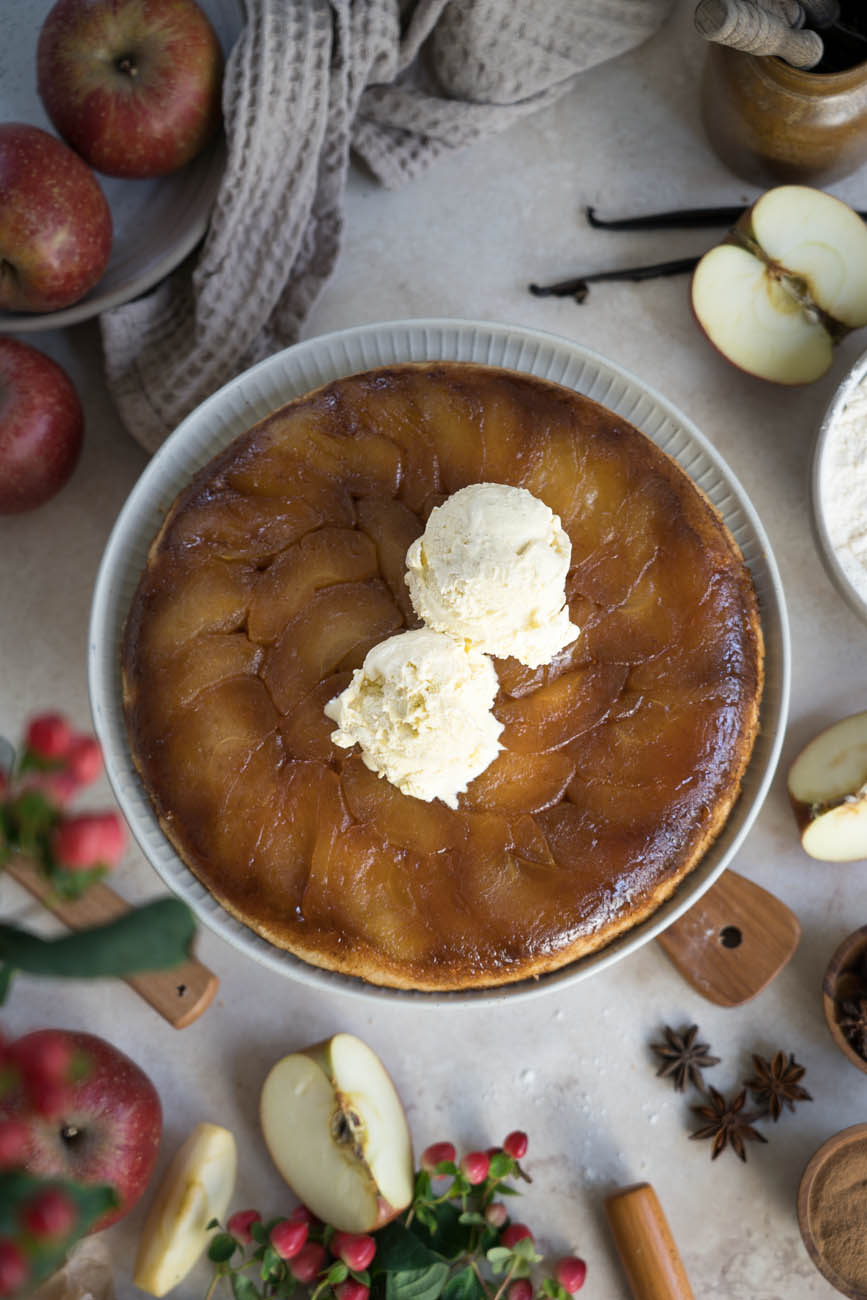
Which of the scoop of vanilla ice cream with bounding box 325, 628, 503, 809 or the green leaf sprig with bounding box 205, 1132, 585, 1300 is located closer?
the scoop of vanilla ice cream with bounding box 325, 628, 503, 809

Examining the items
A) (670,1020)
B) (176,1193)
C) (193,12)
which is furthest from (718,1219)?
(193,12)

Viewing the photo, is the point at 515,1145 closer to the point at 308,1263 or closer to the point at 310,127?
the point at 308,1263

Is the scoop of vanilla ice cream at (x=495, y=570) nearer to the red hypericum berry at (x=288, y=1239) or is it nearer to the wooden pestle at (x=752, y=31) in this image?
the wooden pestle at (x=752, y=31)

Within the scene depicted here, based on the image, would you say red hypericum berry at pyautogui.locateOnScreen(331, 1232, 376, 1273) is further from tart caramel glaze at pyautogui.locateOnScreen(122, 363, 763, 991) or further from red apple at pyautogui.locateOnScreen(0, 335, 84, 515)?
red apple at pyautogui.locateOnScreen(0, 335, 84, 515)

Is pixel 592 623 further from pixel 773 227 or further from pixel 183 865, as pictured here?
pixel 773 227

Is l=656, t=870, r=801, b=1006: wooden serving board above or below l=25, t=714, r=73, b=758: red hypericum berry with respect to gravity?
below

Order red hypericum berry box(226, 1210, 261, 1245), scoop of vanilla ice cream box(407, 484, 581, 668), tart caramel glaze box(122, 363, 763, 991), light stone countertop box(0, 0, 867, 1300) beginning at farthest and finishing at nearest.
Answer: light stone countertop box(0, 0, 867, 1300) → red hypericum berry box(226, 1210, 261, 1245) → tart caramel glaze box(122, 363, 763, 991) → scoop of vanilla ice cream box(407, 484, 581, 668)

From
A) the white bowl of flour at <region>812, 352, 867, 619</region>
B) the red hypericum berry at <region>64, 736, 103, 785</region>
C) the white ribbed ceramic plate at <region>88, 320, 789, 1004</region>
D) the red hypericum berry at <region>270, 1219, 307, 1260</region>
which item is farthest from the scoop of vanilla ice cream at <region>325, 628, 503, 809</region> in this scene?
the red hypericum berry at <region>270, 1219, 307, 1260</region>
